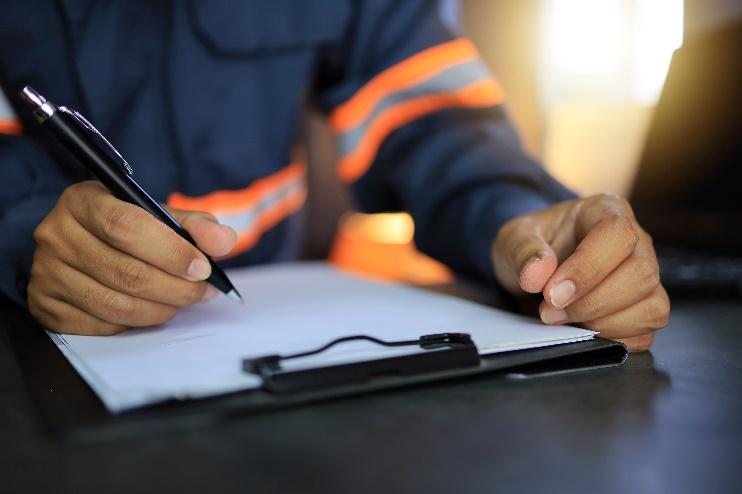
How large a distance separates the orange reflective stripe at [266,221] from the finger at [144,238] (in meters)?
0.52

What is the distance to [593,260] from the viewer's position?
0.49m

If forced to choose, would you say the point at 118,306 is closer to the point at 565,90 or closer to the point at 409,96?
the point at 409,96

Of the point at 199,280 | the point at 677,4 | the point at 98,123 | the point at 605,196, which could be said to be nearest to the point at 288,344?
the point at 199,280

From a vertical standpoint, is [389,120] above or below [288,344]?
above

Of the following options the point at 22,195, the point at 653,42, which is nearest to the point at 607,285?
the point at 22,195

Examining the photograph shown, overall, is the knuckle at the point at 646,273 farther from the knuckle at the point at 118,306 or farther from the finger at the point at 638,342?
the knuckle at the point at 118,306

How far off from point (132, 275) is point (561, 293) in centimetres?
31

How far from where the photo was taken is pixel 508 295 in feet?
2.07

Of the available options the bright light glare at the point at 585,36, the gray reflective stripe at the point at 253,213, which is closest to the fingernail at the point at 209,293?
the gray reflective stripe at the point at 253,213

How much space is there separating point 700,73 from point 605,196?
23.5 inches

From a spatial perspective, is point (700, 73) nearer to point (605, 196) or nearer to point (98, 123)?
point (605, 196)

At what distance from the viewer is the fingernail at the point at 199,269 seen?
46 cm

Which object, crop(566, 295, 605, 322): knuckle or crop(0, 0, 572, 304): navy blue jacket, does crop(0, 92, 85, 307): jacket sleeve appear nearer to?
crop(0, 0, 572, 304): navy blue jacket

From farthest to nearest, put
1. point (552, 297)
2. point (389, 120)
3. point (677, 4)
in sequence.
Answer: point (677, 4) → point (389, 120) → point (552, 297)
